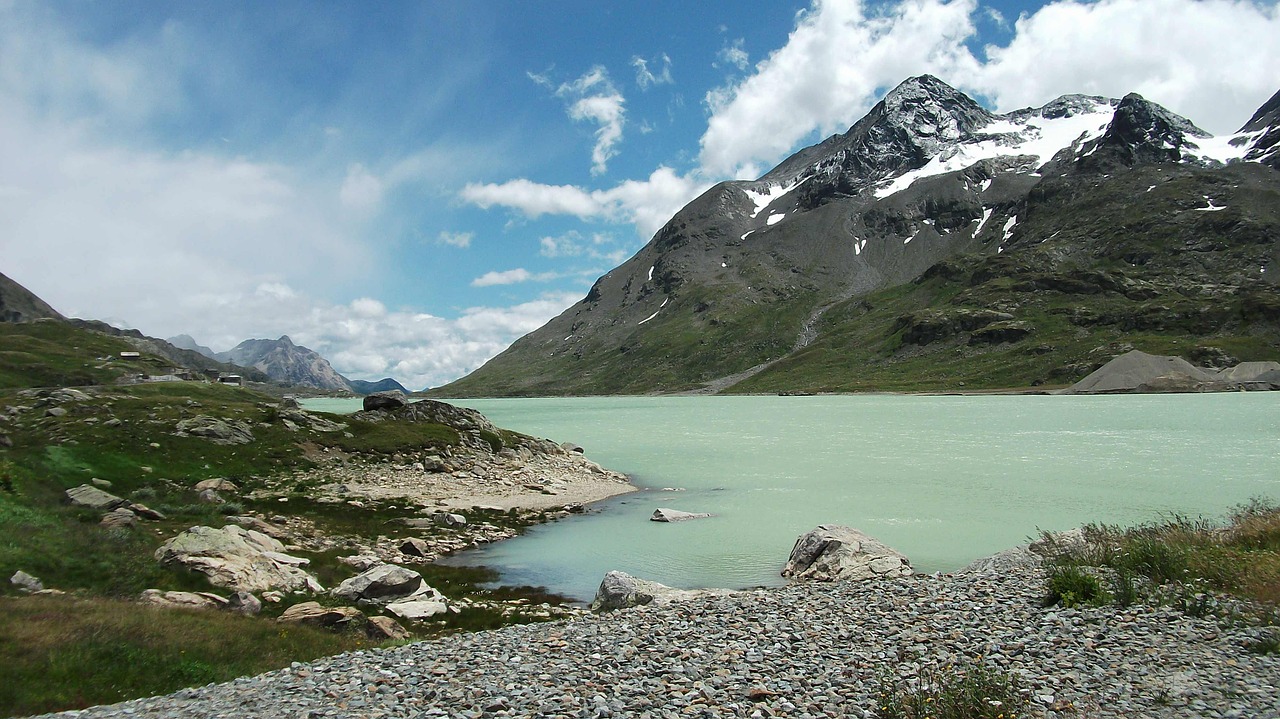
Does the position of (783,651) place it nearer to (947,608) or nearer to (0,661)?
(947,608)

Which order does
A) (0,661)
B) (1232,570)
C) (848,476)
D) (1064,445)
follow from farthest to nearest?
(1064,445) → (848,476) → (1232,570) → (0,661)

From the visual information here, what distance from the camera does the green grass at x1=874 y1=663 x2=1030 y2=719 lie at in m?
9.22

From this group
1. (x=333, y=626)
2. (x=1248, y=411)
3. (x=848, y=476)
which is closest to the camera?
(x=333, y=626)

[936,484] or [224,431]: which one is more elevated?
[224,431]

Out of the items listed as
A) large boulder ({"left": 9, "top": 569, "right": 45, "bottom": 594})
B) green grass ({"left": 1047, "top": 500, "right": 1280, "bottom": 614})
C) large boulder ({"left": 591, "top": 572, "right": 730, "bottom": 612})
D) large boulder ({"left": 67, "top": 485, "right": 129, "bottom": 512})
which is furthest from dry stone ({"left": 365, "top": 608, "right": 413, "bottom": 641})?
green grass ({"left": 1047, "top": 500, "right": 1280, "bottom": 614})

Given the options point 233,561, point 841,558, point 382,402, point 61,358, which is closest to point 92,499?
point 233,561

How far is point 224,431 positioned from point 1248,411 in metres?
128

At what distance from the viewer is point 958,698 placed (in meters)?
9.50

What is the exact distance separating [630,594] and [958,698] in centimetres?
1077

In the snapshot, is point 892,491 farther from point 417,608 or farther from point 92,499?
point 92,499

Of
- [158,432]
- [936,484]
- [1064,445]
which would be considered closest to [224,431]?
[158,432]

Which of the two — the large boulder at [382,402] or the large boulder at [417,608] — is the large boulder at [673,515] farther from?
the large boulder at [382,402]

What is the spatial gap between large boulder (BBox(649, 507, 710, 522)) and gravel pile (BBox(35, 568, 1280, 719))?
20.0 m

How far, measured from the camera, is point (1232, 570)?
47.1 ft
